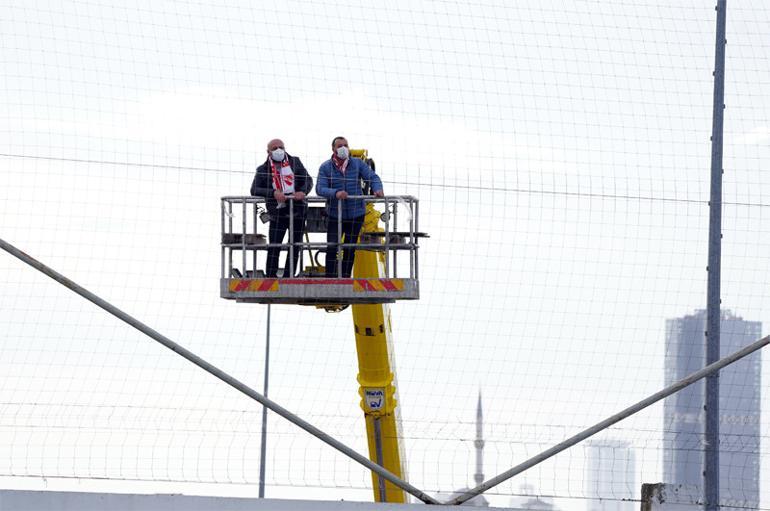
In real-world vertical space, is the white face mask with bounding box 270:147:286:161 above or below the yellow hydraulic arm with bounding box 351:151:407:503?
above

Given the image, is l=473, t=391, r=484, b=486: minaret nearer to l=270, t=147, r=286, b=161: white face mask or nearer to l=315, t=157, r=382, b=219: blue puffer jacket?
l=315, t=157, r=382, b=219: blue puffer jacket

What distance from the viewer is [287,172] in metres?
10.9

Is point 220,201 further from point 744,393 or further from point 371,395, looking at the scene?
point 744,393

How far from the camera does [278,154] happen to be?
1080 centimetres

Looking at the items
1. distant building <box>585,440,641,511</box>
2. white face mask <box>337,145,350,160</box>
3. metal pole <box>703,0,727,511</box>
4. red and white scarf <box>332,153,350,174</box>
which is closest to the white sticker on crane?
red and white scarf <box>332,153,350,174</box>

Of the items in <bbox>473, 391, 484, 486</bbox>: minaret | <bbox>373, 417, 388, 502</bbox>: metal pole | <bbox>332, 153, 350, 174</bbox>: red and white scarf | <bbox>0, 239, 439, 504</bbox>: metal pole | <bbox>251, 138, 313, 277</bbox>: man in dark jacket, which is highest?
<bbox>332, 153, 350, 174</bbox>: red and white scarf

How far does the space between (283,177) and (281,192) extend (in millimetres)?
124

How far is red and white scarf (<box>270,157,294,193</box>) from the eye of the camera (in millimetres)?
10805

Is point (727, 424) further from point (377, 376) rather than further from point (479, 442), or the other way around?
point (377, 376)

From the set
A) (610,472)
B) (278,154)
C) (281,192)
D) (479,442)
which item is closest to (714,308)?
(610,472)

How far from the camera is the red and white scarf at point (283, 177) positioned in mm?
10805

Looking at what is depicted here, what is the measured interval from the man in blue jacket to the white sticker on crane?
1.81 meters

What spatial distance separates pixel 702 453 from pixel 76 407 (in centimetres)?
443

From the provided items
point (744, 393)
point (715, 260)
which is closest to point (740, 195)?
point (715, 260)
